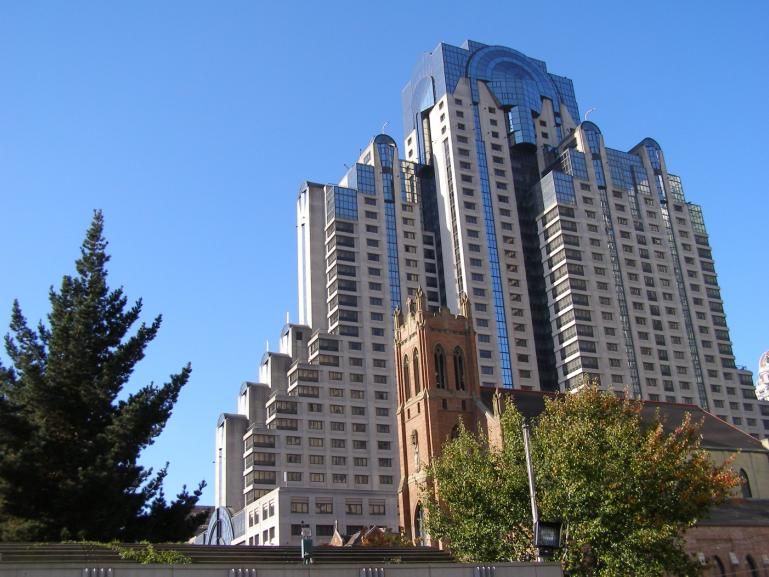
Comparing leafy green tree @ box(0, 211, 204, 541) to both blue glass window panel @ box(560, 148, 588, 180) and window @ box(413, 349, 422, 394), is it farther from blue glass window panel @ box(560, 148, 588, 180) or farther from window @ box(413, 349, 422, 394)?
blue glass window panel @ box(560, 148, 588, 180)

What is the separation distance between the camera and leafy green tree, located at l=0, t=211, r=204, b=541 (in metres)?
38.2

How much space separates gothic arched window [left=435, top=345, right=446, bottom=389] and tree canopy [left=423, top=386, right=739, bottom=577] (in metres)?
22.6

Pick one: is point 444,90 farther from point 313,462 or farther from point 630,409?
point 630,409

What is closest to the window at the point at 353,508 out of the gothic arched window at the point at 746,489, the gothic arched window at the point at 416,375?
the gothic arched window at the point at 416,375

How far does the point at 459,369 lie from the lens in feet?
238

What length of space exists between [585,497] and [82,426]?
24338 mm

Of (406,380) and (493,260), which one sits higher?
(493,260)

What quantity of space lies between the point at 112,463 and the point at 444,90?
120504mm

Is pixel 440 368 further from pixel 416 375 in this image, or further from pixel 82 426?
pixel 82 426

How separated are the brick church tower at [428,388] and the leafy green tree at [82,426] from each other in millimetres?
28644

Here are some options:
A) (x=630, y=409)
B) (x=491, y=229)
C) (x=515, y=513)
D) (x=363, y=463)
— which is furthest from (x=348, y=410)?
(x=515, y=513)

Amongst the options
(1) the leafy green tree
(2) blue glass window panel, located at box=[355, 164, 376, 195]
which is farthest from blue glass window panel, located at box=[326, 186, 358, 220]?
(1) the leafy green tree

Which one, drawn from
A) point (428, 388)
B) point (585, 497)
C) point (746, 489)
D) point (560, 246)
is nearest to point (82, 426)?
point (585, 497)

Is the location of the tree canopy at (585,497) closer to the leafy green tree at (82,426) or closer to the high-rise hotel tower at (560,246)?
the leafy green tree at (82,426)
